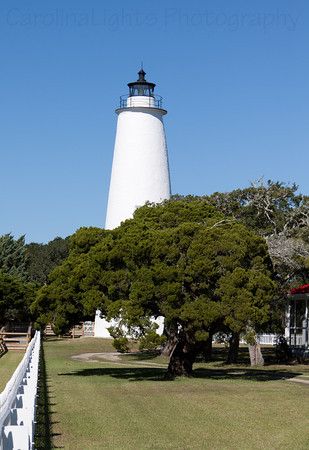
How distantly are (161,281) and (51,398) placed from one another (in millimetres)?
6609

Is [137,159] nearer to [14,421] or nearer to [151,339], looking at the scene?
[151,339]

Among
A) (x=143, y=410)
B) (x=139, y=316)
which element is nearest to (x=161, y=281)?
(x=139, y=316)

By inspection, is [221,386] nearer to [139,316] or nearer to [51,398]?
[139,316]

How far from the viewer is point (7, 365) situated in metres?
30.1

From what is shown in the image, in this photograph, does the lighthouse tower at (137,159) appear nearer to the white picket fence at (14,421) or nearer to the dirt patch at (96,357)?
the dirt patch at (96,357)

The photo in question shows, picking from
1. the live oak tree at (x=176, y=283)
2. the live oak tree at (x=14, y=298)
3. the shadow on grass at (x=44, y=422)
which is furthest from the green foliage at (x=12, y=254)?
the shadow on grass at (x=44, y=422)

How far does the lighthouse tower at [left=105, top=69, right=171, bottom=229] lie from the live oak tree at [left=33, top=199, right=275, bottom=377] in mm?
22298

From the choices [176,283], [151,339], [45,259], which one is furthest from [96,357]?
[45,259]

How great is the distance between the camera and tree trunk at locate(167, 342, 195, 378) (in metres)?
25.9

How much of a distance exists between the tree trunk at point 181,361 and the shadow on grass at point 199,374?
1.24 feet

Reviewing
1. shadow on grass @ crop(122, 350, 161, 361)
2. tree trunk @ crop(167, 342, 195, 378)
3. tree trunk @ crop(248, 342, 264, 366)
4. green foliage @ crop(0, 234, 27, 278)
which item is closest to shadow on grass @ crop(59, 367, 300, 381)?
tree trunk @ crop(167, 342, 195, 378)

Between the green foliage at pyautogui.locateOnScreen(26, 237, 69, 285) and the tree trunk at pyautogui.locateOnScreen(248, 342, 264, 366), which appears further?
the green foliage at pyautogui.locateOnScreen(26, 237, 69, 285)

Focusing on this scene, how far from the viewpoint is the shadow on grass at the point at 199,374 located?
26.0 metres

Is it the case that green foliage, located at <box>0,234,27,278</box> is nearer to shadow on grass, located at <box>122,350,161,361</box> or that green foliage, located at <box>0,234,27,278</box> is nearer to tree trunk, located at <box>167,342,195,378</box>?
shadow on grass, located at <box>122,350,161,361</box>
